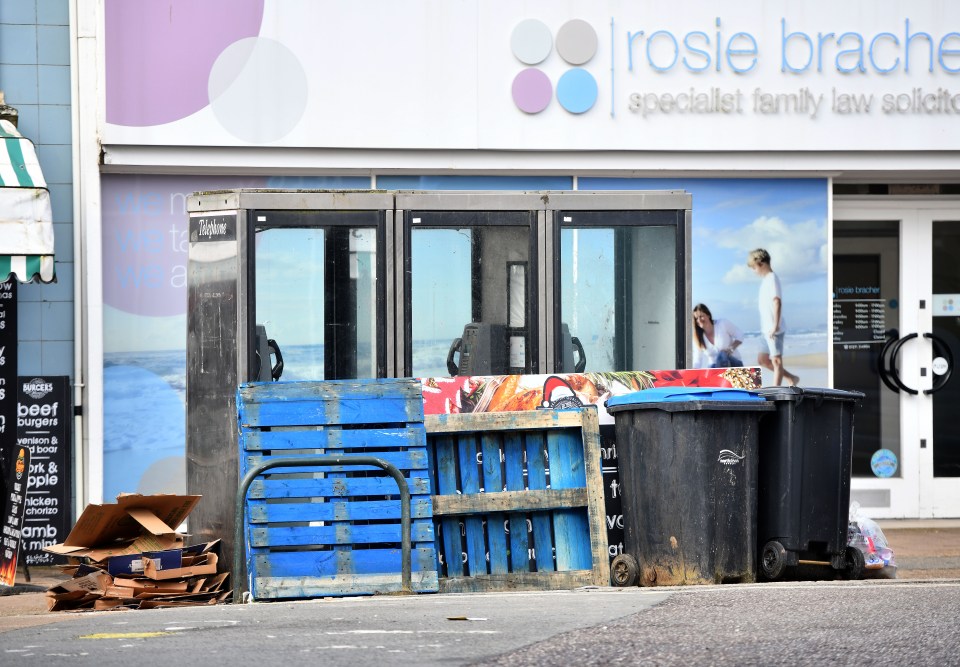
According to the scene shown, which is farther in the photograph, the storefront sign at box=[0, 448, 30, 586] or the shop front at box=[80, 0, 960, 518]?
the shop front at box=[80, 0, 960, 518]

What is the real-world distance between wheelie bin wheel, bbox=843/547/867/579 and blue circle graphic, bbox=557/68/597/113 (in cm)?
500

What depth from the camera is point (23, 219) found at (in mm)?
11008

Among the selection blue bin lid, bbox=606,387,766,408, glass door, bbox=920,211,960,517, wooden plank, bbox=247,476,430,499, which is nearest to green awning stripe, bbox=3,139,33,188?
wooden plank, bbox=247,476,430,499

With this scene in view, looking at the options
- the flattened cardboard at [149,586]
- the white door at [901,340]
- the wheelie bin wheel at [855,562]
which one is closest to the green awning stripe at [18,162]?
the flattened cardboard at [149,586]

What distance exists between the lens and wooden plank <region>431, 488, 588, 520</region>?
28.7 ft

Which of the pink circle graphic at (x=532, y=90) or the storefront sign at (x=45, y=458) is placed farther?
the pink circle graphic at (x=532, y=90)

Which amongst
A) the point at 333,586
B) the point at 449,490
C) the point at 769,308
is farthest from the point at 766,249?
the point at 333,586

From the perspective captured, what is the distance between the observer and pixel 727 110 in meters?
12.7

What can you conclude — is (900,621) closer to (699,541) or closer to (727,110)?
(699,541)

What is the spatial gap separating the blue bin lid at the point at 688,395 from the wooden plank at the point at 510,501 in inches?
25.4

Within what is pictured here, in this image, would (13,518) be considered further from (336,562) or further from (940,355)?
(940,355)

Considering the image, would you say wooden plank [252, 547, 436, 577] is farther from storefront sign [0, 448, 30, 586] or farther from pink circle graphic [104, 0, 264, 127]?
pink circle graphic [104, 0, 264, 127]

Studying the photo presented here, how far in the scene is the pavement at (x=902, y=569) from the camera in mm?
8375

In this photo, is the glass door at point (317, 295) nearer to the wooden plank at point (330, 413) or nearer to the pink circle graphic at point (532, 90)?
the wooden plank at point (330, 413)
